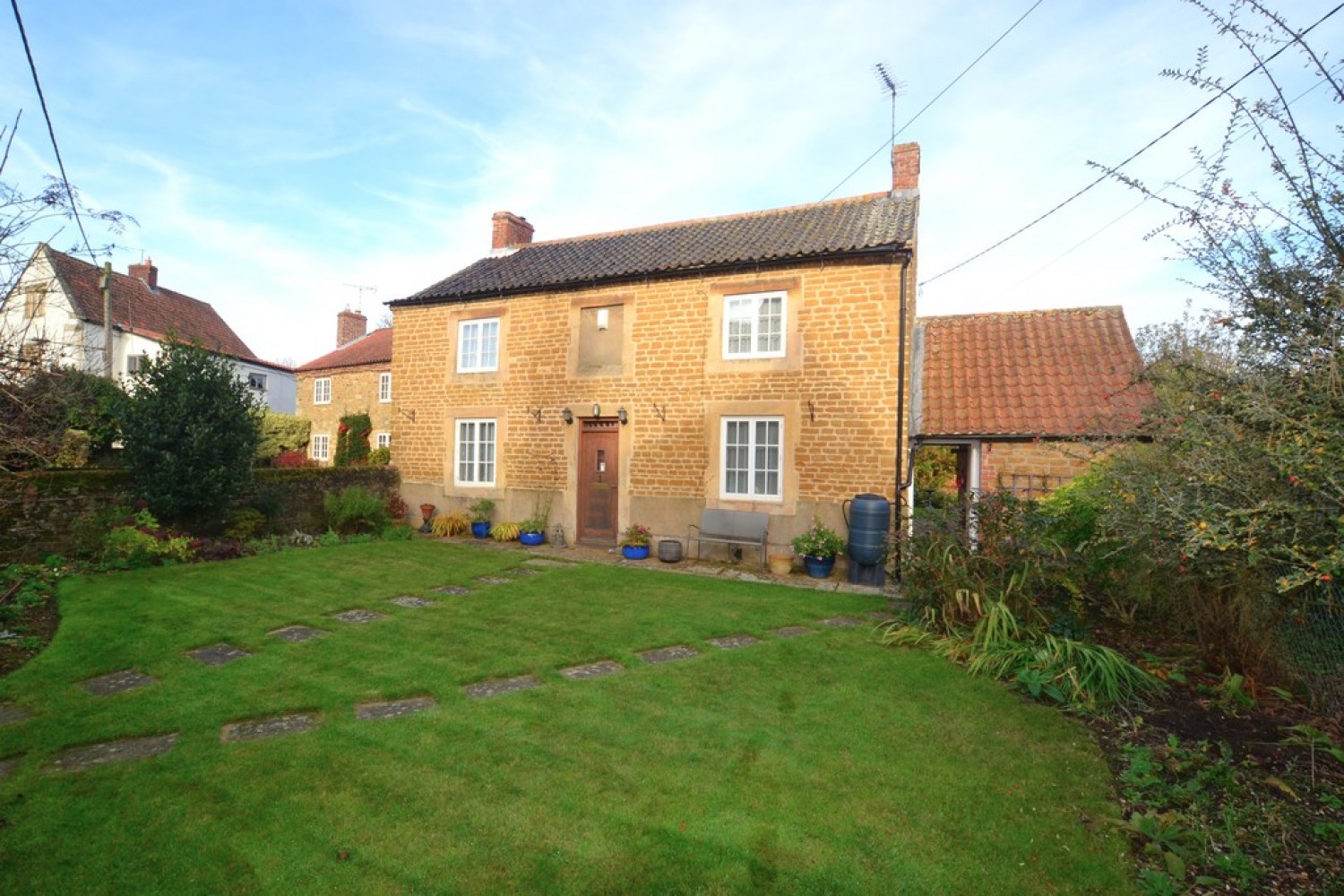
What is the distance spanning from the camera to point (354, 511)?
12.8 meters

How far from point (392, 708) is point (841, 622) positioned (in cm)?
514

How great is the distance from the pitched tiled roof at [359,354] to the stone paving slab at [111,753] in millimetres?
24120

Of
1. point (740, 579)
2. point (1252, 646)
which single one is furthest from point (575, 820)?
point (740, 579)

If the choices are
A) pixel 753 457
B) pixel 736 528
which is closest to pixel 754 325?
pixel 753 457

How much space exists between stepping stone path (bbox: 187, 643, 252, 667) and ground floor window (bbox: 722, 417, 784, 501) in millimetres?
7761

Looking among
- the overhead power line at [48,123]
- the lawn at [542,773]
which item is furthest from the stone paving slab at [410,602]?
the overhead power line at [48,123]

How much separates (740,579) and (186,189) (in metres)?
10.7

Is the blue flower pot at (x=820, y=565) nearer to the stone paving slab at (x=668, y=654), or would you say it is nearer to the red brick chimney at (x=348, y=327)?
the stone paving slab at (x=668, y=654)

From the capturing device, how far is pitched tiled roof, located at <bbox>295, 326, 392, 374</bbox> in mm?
26622

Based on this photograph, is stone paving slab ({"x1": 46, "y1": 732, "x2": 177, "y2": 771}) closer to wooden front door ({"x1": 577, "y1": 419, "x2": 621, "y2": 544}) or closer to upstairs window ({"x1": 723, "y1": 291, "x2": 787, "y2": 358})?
wooden front door ({"x1": 577, "y1": 419, "x2": 621, "y2": 544})

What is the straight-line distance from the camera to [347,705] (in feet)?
15.1

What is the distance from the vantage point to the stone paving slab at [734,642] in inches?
252

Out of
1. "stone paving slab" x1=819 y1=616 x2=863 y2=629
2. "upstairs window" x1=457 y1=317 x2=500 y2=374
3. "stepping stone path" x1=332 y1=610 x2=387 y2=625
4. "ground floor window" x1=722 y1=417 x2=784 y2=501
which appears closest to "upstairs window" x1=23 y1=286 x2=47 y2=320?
"stepping stone path" x1=332 y1=610 x2=387 y2=625

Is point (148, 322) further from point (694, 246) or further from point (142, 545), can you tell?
point (694, 246)
